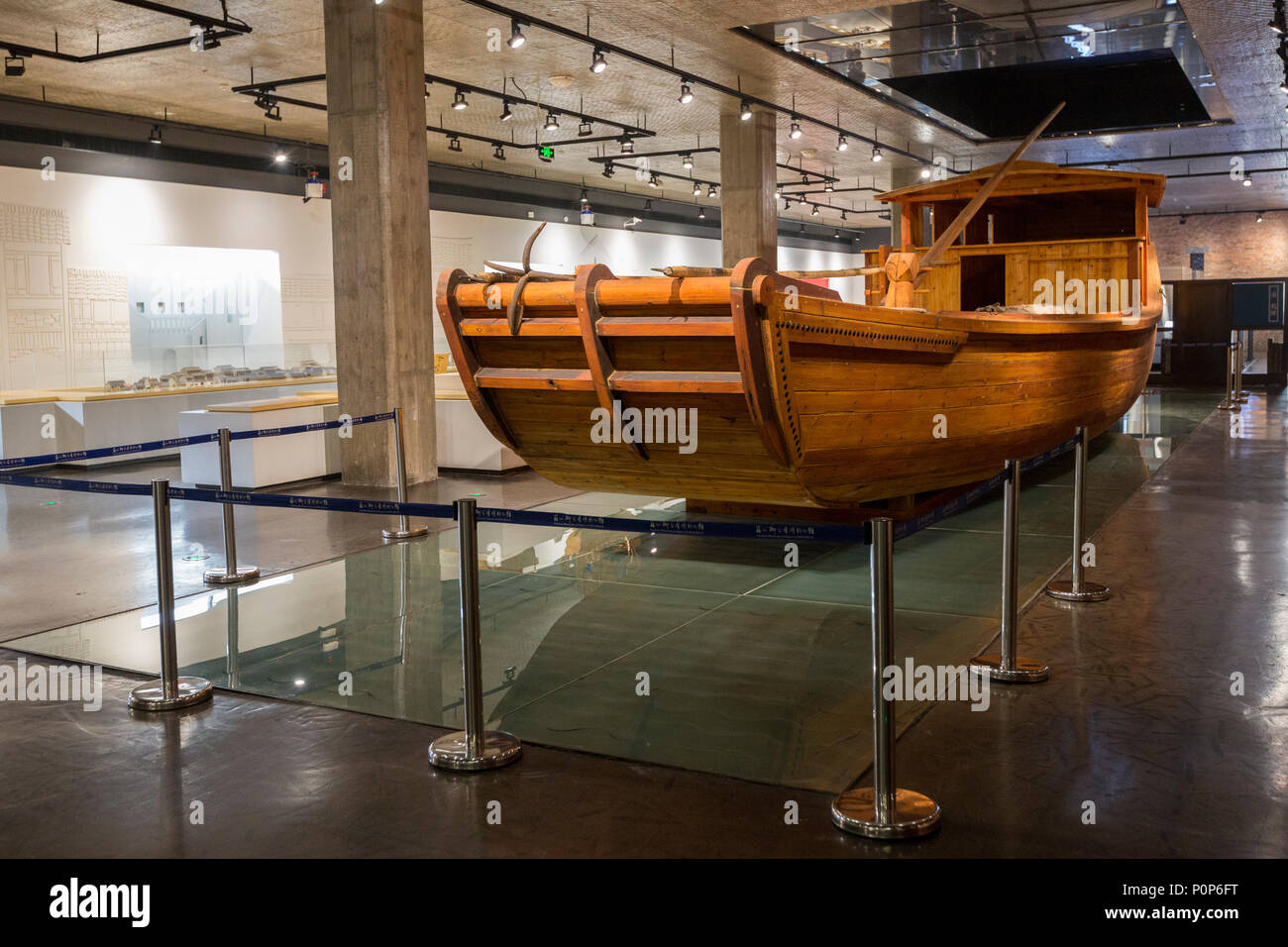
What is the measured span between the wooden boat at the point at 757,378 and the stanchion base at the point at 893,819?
199 centimetres

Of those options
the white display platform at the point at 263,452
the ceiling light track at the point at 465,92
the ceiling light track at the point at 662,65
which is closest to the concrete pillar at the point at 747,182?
the ceiling light track at the point at 662,65

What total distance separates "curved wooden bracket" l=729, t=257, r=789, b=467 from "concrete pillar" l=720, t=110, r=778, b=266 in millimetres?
11324

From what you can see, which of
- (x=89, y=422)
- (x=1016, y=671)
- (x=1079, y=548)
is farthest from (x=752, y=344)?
(x=89, y=422)

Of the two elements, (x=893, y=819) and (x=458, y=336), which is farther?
(x=458, y=336)

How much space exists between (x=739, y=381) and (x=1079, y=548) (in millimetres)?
1832

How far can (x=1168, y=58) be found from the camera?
12.8 metres

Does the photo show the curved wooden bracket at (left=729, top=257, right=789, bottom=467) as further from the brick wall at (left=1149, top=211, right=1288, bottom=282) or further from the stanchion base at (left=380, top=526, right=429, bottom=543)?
the brick wall at (left=1149, top=211, right=1288, bottom=282)

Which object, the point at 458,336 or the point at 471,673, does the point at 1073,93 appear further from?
the point at 471,673

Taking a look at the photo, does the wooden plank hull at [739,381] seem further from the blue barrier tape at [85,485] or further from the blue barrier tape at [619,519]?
the blue barrier tape at [85,485]

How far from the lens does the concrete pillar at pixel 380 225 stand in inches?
362

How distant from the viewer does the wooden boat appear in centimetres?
462

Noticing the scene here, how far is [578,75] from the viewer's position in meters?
13.7
